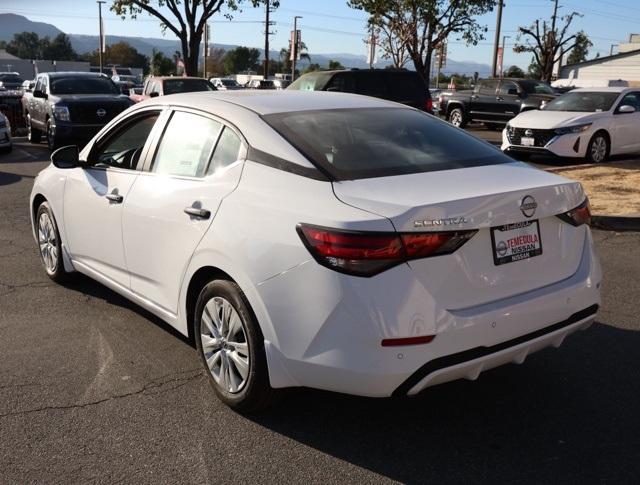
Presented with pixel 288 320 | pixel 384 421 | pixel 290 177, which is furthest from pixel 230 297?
pixel 384 421

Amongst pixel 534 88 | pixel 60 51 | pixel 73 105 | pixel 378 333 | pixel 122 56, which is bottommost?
pixel 378 333

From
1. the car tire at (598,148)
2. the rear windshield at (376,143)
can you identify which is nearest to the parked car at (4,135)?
the car tire at (598,148)

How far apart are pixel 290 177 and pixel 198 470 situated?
143 centimetres

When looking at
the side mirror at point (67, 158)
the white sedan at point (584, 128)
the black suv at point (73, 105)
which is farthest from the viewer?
the black suv at point (73, 105)

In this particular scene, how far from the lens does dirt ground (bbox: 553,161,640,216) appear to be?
28.5 feet

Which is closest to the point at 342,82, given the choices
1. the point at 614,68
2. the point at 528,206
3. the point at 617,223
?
the point at 617,223

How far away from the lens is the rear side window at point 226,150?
374 centimetres

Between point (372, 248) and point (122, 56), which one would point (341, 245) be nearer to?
point (372, 248)

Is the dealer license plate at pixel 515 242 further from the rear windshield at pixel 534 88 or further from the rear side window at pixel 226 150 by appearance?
the rear windshield at pixel 534 88

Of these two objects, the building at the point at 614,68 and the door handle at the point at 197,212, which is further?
the building at the point at 614,68

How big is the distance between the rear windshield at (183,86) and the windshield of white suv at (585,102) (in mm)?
8649

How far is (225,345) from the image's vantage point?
358 centimetres

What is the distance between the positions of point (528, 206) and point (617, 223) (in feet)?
17.5

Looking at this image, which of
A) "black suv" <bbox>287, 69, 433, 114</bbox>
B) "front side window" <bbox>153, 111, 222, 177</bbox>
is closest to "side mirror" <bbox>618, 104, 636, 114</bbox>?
"black suv" <bbox>287, 69, 433, 114</bbox>
